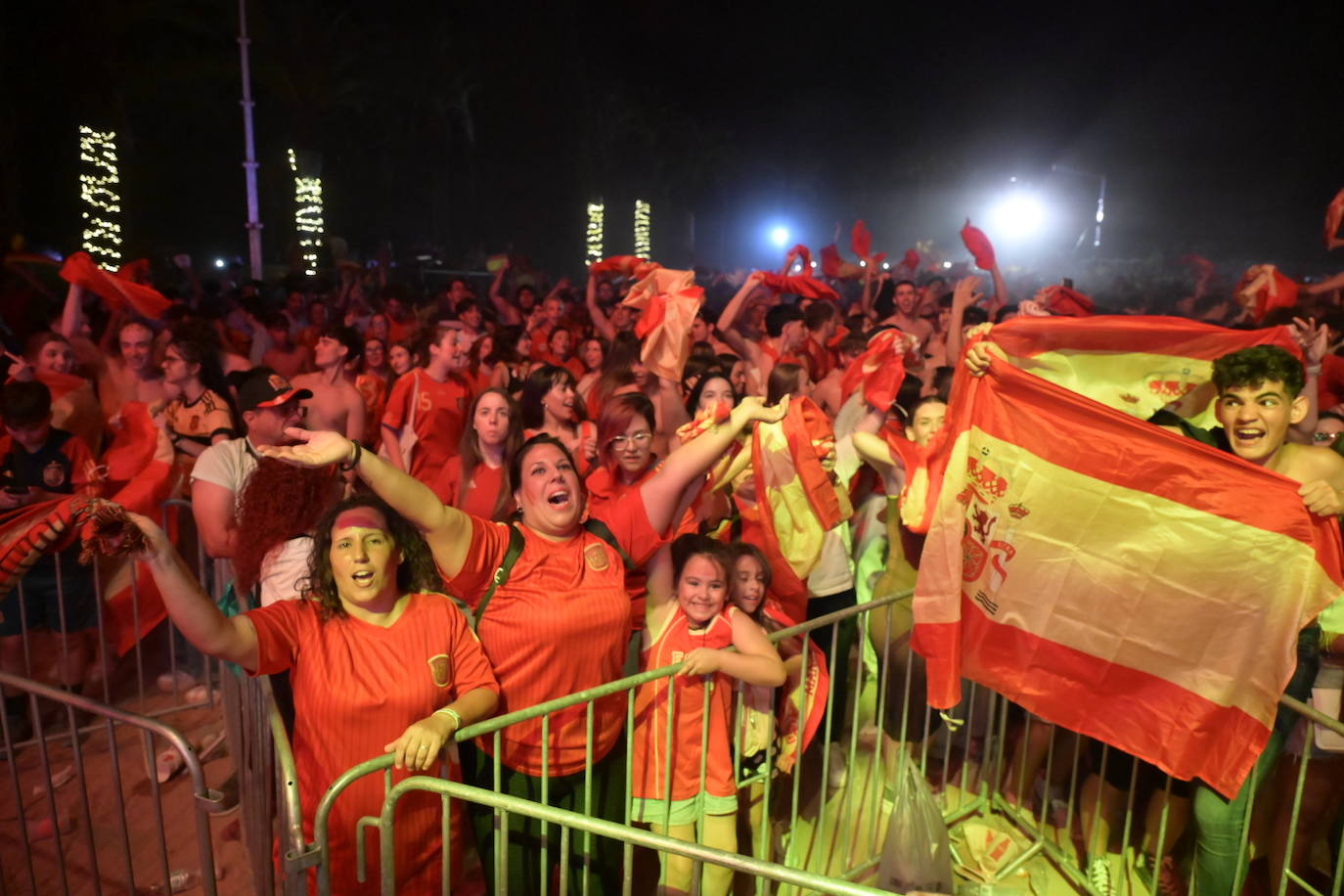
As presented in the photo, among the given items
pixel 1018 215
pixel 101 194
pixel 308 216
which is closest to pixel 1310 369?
pixel 101 194

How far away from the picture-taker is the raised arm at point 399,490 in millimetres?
2695

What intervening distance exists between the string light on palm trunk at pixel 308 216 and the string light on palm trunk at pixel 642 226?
1589cm

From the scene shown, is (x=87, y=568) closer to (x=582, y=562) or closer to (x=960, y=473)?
(x=582, y=562)

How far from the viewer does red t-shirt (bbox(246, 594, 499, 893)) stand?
2.65 meters

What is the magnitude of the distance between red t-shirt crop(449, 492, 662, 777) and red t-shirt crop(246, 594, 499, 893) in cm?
12

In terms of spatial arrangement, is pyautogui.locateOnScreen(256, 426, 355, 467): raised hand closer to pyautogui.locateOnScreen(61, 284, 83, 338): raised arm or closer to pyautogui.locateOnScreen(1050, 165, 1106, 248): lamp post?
pyautogui.locateOnScreen(61, 284, 83, 338): raised arm

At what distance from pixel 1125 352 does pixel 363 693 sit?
9.61ft

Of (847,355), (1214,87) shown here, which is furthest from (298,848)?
(1214,87)

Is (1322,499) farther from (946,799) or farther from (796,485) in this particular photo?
(946,799)

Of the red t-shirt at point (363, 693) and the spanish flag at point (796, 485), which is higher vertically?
the spanish flag at point (796, 485)

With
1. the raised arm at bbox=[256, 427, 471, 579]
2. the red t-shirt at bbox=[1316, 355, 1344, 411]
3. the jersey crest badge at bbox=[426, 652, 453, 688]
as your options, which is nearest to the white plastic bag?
the jersey crest badge at bbox=[426, 652, 453, 688]

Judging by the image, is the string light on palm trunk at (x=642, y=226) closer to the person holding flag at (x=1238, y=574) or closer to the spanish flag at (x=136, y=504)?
the spanish flag at (x=136, y=504)

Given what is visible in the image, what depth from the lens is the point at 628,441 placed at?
12.8 feet

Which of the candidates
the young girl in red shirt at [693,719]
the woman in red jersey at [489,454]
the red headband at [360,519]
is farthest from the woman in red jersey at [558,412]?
the red headband at [360,519]
